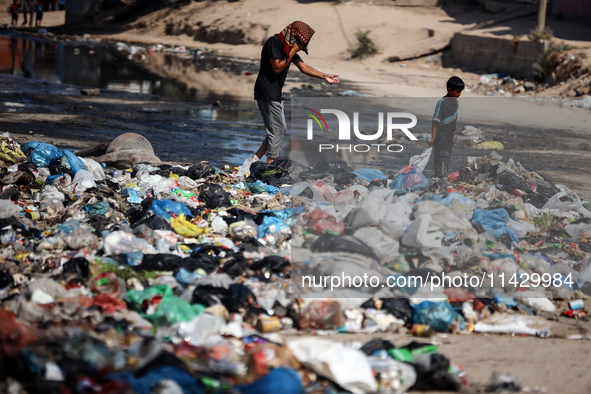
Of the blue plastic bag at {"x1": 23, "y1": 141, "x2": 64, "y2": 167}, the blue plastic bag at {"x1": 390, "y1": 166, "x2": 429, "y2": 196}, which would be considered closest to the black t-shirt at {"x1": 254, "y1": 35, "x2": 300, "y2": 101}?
the blue plastic bag at {"x1": 390, "y1": 166, "x2": 429, "y2": 196}

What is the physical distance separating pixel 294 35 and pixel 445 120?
5.34 feet

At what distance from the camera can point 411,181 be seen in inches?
237

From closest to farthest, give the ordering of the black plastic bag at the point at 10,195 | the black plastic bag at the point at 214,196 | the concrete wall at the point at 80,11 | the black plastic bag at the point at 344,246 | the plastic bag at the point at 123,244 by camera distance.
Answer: the black plastic bag at the point at 344,246
the plastic bag at the point at 123,244
the black plastic bag at the point at 10,195
the black plastic bag at the point at 214,196
the concrete wall at the point at 80,11

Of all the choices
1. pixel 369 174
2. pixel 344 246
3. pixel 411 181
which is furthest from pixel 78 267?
pixel 369 174

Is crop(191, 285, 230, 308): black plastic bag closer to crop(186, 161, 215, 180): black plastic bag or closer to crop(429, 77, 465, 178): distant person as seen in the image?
crop(186, 161, 215, 180): black plastic bag

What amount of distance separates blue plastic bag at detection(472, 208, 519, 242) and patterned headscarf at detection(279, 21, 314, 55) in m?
2.24

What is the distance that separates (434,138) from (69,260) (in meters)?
3.50

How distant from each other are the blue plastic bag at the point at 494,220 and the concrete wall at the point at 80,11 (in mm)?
31115

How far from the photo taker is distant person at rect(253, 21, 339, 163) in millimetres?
6035

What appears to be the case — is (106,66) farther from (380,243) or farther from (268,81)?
(380,243)

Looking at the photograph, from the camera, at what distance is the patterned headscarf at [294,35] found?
598 centimetres

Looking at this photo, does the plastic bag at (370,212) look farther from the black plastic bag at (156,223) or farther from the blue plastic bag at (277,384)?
the blue plastic bag at (277,384)

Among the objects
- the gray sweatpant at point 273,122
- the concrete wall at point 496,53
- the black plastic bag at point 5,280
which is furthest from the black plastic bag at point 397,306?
the concrete wall at point 496,53

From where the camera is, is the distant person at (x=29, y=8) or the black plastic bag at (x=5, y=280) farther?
the distant person at (x=29, y=8)
